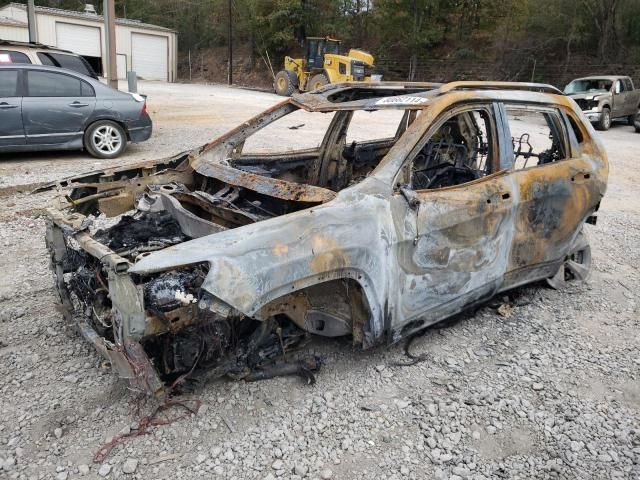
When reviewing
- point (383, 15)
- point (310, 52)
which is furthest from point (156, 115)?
point (383, 15)

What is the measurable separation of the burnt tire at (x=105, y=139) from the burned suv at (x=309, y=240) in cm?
526

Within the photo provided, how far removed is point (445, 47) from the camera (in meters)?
32.7

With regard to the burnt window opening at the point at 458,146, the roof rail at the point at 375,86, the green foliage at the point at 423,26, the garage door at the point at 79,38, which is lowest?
the burnt window opening at the point at 458,146

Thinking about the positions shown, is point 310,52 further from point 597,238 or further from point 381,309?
point 381,309

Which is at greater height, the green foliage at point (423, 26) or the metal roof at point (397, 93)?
the green foliage at point (423, 26)

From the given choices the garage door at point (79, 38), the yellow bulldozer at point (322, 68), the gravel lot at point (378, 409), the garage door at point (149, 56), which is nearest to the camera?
the gravel lot at point (378, 409)

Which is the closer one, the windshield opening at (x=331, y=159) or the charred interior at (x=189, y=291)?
the charred interior at (x=189, y=291)

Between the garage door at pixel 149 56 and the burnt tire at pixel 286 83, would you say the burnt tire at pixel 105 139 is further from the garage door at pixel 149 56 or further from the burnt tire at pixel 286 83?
the garage door at pixel 149 56

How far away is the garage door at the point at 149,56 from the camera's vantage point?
35188 millimetres

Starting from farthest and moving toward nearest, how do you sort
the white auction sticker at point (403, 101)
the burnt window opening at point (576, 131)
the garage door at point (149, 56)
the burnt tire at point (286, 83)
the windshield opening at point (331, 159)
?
the garage door at point (149, 56) < the burnt tire at point (286, 83) < the windshield opening at point (331, 159) < the burnt window opening at point (576, 131) < the white auction sticker at point (403, 101)

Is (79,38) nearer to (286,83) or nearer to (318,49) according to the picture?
(286,83)

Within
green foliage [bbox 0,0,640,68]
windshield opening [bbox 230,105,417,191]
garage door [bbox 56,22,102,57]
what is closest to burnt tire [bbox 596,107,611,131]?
green foliage [bbox 0,0,640,68]

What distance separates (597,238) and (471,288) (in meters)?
3.23

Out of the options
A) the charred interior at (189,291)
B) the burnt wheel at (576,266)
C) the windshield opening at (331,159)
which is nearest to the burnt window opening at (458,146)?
the windshield opening at (331,159)
